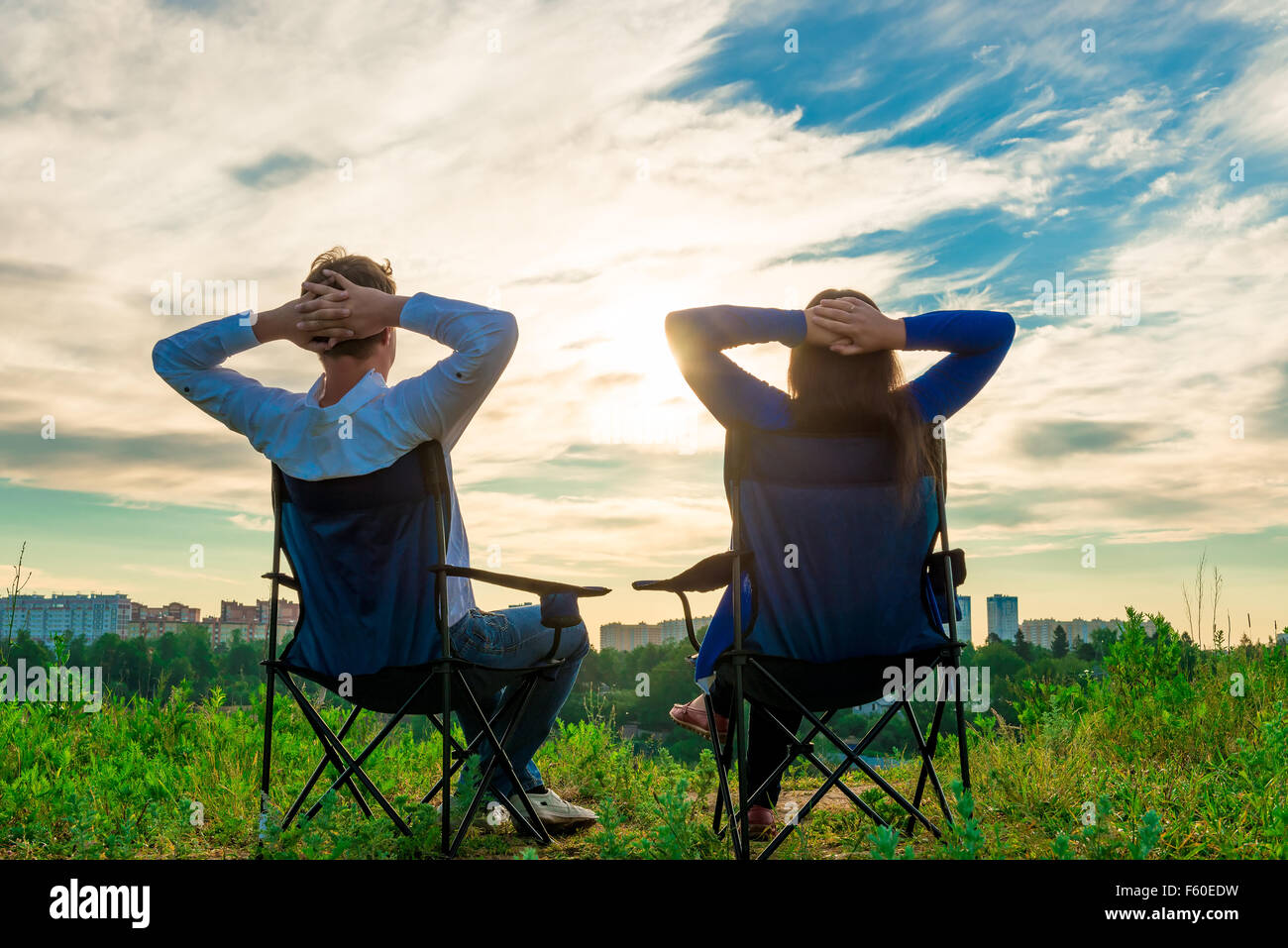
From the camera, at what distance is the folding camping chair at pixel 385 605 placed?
2.75 meters

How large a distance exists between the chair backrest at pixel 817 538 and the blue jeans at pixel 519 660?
0.63 metres

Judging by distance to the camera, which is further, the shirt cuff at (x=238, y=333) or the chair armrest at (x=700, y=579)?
the shirt cuff at (x=238, y=333)

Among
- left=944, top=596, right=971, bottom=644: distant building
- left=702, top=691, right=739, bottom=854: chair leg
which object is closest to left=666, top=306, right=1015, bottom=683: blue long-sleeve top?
left=702, top=691, right=739, bottom=854: chair leg

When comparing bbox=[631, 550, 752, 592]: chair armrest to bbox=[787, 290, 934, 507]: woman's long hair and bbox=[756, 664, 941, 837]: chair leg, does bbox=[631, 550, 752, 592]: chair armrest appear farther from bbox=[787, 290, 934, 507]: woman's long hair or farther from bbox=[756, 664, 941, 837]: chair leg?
→ bbox=[787, 290, 934, 507]: woman's long hair

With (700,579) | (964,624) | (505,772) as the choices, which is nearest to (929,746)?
(964,624)

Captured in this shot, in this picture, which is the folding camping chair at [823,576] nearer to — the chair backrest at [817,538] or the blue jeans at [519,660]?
the chair backrest at [817,538]

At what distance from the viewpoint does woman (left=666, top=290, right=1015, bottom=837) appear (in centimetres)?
277

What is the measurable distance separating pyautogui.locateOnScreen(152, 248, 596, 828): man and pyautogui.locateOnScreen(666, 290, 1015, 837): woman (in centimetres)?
56

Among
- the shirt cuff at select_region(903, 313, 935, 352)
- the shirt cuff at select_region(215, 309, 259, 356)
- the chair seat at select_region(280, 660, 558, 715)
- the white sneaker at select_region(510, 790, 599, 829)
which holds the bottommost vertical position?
the white sneaker at select_region(510, 790, 599, 829)

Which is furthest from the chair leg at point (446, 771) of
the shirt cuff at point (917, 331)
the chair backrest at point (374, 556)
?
the shirt cuff at point (917, 331)

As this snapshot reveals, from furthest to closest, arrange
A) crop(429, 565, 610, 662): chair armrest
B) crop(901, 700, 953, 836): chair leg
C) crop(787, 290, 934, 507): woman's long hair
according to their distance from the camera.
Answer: crop(901, 700, 953, 836): chair leg
crop(787, 290, 934, 507): woman's long hair
crop(429, 565, 610, 662): chair armrest
